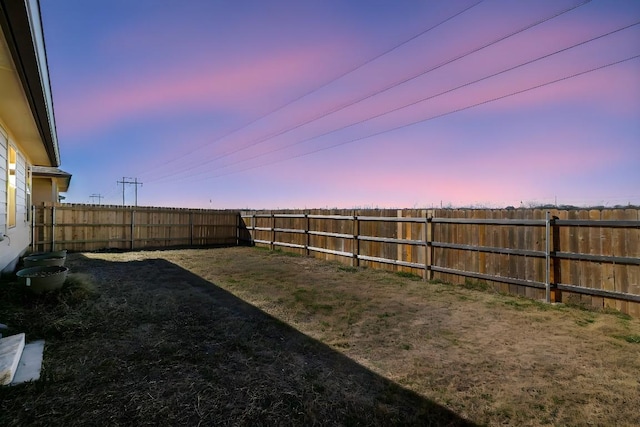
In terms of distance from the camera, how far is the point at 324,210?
11.6m

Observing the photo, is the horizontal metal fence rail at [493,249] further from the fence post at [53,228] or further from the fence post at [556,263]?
the fence post at [53,228]

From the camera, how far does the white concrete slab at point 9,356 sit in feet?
8.87

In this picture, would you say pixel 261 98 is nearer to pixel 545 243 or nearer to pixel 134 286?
pixel 134 286

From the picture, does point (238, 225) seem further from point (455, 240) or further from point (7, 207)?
point (455, 240)

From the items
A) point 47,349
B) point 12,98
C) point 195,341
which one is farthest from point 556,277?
point 12,98

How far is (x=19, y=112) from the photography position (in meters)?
5.47

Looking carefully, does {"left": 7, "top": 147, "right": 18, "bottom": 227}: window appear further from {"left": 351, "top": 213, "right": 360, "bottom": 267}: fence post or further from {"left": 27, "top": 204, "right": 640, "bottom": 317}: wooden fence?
{"left": 351, "top": 213, "right": 360, "bottom": 267}: fence post

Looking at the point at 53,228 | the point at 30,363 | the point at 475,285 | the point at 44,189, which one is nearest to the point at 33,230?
the point at 53,228

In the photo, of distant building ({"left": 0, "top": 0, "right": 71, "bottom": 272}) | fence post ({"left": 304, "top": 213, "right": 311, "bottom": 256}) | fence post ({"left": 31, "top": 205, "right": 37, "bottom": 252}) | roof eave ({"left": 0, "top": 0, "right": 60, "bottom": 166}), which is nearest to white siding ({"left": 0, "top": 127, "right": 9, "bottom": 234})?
distant building ({"left": 0, "top": 0, "right": 71, "bottom": 272})

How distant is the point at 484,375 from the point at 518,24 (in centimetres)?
934

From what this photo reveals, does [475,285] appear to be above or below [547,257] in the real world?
below

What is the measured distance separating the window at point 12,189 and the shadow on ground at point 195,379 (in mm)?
3386

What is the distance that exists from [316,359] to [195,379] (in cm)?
130

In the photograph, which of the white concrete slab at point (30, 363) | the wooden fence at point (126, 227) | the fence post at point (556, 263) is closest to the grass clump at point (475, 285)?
the fence post at point (556, 263)
